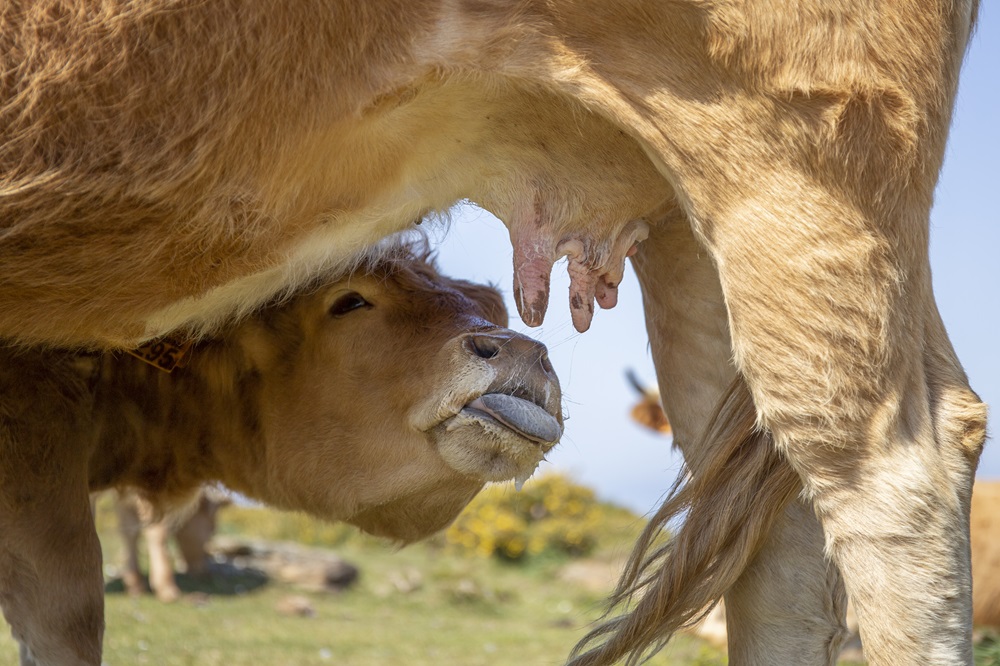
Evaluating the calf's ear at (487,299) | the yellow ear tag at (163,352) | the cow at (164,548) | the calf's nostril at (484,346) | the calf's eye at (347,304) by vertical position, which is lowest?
the cow at (164,548)

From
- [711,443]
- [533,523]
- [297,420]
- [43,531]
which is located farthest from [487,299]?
[533,523]

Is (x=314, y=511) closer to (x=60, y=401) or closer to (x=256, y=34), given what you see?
(x=60, y=401)

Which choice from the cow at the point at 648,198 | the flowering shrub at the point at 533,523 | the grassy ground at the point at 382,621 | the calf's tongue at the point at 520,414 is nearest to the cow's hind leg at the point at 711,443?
the cow at the point at 648,198

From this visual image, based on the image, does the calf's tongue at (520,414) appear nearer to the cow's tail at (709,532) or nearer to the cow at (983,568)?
the cow's tail at (709,532)

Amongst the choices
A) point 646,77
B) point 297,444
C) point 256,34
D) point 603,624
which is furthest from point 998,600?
point 256,34

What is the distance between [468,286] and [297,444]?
817 mm

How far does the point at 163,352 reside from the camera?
Result: 325cm

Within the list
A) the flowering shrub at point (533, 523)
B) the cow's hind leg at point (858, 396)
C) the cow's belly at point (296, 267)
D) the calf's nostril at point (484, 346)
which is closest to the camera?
the cow's hind leg at point (858, 396)

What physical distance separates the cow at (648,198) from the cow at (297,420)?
1.57 feet

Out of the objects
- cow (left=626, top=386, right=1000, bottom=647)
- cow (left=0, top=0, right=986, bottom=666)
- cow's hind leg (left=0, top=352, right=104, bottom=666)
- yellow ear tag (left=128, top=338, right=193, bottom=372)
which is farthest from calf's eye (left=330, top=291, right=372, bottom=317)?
cow (left=626, top=386, right=1000, bottom=647)

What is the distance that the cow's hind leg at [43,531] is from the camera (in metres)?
2.94

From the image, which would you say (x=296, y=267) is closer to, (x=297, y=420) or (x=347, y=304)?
(x=347, y=304)

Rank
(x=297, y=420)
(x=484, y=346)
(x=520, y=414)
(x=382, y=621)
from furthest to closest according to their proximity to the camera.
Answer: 1. (x=382, y=621)
2. (x=297, y=420)
3. (x=484, y=346)
4. (x=520, y=414)

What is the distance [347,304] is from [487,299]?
1.66 ft
